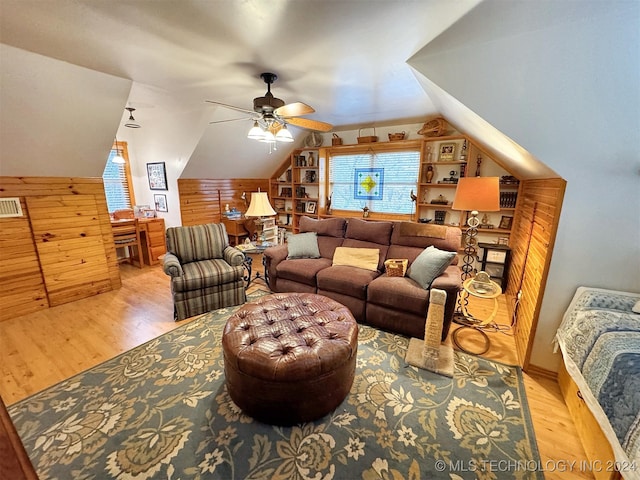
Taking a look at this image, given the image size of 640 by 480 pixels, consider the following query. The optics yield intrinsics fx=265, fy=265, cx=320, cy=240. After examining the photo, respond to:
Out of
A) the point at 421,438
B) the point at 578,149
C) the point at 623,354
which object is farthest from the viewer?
the point at 578,149

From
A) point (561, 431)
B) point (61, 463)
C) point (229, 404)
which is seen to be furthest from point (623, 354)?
point (61, 463)

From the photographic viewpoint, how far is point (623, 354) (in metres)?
1.32

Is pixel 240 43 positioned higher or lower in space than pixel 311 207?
higher

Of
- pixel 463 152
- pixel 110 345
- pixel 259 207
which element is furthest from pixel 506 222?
pixel 110 345

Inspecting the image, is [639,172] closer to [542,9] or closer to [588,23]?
[588,23]

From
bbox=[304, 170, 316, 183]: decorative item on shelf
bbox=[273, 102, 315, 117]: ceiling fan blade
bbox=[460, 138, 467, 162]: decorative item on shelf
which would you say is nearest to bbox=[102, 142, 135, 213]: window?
bbox=[304, 170, 316, 183]: decorative item on shelf

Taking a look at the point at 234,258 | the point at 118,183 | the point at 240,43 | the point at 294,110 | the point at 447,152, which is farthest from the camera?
the point at 118,183

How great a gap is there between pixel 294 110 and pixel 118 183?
4.28 m

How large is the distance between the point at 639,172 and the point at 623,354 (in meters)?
1.10

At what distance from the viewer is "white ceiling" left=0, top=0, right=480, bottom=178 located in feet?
4.87

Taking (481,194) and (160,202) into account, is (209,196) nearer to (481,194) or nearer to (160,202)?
(160,202)

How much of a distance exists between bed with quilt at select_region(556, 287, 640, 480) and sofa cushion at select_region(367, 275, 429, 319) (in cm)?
96

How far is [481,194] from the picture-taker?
7.57 ft

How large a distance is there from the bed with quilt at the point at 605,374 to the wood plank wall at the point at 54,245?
4.90 metres
